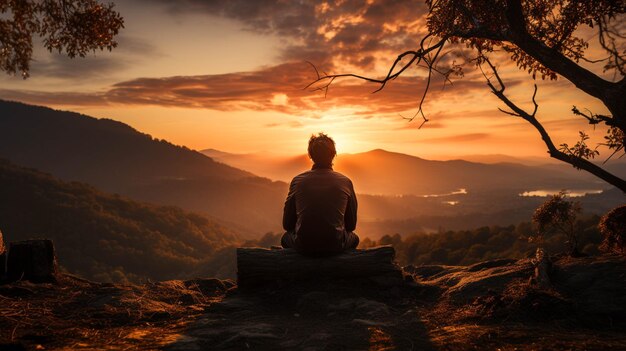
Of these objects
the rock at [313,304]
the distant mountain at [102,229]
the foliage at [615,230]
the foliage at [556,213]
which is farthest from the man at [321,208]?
the distant mountain at [102,229]

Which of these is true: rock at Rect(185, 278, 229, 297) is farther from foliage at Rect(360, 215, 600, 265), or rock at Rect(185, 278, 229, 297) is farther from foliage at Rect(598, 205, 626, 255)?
foliage at Rect(360, 215, 600, 265)

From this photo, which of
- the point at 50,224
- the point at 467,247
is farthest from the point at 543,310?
the point at 50,224

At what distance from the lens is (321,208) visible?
715cm

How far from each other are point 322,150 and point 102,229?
123m

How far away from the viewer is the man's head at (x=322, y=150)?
25.8 feet

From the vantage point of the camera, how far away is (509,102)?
6516 millimetres

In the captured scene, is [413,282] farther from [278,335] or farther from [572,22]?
[572,22]

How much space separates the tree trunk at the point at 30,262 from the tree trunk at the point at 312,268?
348 cm

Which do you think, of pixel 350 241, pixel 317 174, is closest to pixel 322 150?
pixel 317 174

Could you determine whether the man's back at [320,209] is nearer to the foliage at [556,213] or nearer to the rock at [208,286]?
the rock at [208,286]

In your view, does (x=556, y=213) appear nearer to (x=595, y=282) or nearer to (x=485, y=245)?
(x=595, y=282)

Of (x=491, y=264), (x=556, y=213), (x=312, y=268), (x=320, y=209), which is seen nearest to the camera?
(x=320, y=209)

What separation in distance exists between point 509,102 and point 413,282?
11.8ft

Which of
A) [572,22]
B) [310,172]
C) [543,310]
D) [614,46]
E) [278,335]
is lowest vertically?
[278,335]
